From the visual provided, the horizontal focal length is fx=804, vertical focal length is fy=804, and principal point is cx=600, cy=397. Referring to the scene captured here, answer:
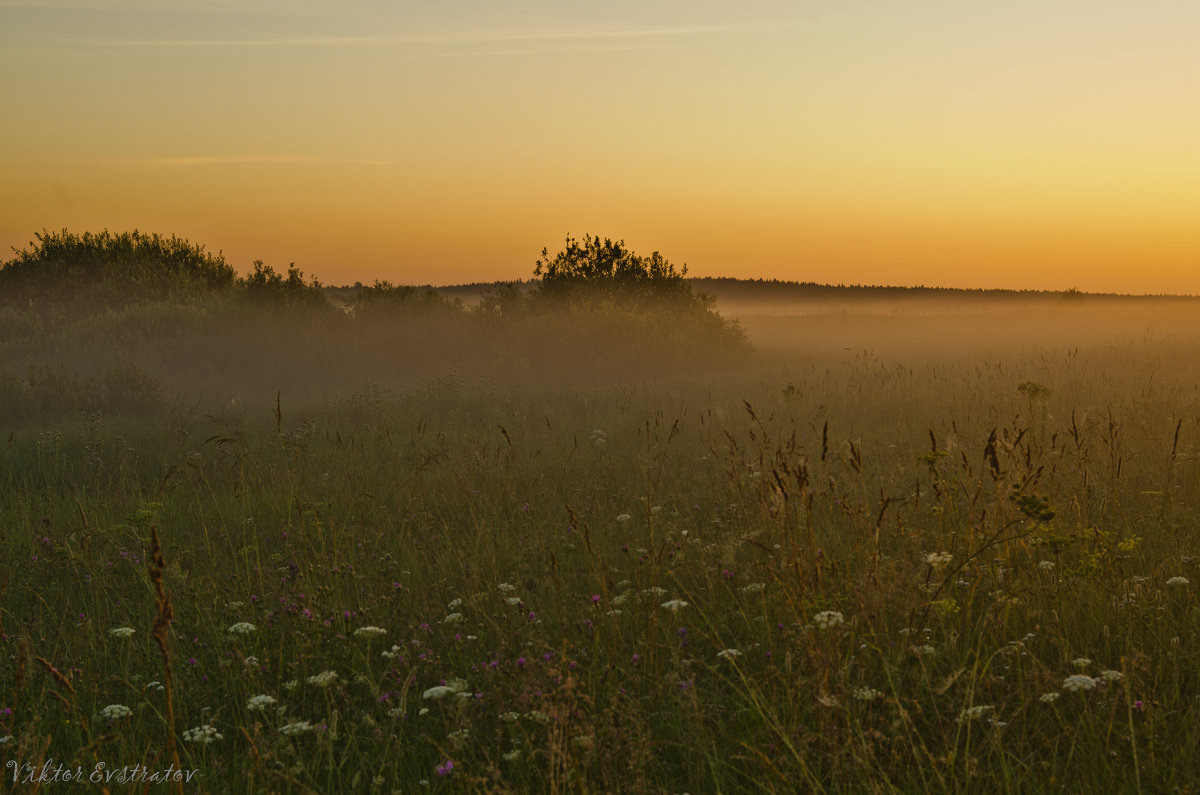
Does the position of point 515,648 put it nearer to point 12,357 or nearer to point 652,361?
point 652,361

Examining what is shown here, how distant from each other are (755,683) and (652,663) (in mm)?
453

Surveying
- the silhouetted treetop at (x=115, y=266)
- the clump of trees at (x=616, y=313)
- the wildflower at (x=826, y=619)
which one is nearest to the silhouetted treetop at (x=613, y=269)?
the clump of trees at (x=616, y=313)

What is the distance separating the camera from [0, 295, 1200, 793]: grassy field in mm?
2803

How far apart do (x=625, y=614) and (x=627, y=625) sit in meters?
0.08

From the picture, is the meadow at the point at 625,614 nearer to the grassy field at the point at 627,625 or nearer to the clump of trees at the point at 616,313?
the grassy field at the point at 627,625

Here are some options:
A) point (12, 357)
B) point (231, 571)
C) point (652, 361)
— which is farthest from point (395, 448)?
point (12, 357)

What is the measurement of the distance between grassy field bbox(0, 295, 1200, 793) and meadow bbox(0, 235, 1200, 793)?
0.03 metres

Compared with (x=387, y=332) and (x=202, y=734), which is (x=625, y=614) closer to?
(x=202, y=734)

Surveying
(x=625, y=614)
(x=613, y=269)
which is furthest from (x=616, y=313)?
(x=625, y=614)

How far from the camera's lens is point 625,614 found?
414 cm

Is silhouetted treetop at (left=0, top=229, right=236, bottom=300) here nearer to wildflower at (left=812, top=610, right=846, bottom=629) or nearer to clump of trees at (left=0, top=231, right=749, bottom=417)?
clump of trees at (left=0, top=231, right=749, bottom=417)

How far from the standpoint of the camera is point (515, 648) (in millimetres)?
3863

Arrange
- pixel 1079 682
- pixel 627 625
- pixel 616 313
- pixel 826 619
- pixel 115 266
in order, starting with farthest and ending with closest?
pixel 115 266 → pixel 616 313 → pixel 627 625 → pixel 826 619 → pixel 1079 682

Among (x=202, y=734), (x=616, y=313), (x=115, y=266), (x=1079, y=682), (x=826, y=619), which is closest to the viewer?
(x=1079, y=682)
